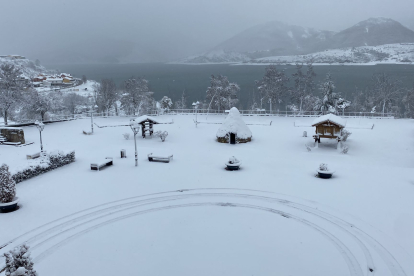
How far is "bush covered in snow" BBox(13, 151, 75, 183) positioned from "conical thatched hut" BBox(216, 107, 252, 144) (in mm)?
13523

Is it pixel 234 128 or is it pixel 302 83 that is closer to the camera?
pixel 234 128

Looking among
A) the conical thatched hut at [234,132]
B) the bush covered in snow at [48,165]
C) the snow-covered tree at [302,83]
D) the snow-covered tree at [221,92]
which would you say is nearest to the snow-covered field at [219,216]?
the bush covered in snow at [48,165]

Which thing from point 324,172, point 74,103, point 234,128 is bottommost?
point 324,172

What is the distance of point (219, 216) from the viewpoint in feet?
46.1

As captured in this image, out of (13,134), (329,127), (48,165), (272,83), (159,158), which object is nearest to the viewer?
(48,165)

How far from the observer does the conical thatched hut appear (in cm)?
2847

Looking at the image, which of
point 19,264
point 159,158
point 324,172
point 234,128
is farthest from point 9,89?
point 324,172

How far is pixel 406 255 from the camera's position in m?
10.8

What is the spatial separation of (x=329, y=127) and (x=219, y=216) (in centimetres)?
1731

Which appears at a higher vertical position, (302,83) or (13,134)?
(302,83)

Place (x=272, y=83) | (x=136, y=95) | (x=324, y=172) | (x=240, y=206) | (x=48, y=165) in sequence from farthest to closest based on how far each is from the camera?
(x=136, y=95) < (x=272, y=83) < (x=48, y=165) < (x=324, y=172) < (x=240, y=206)

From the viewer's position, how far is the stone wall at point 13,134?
89.4 feet

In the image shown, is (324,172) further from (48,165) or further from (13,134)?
(13,134)

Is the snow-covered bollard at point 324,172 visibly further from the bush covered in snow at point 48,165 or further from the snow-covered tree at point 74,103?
the snow-covered tree at point 74,103
